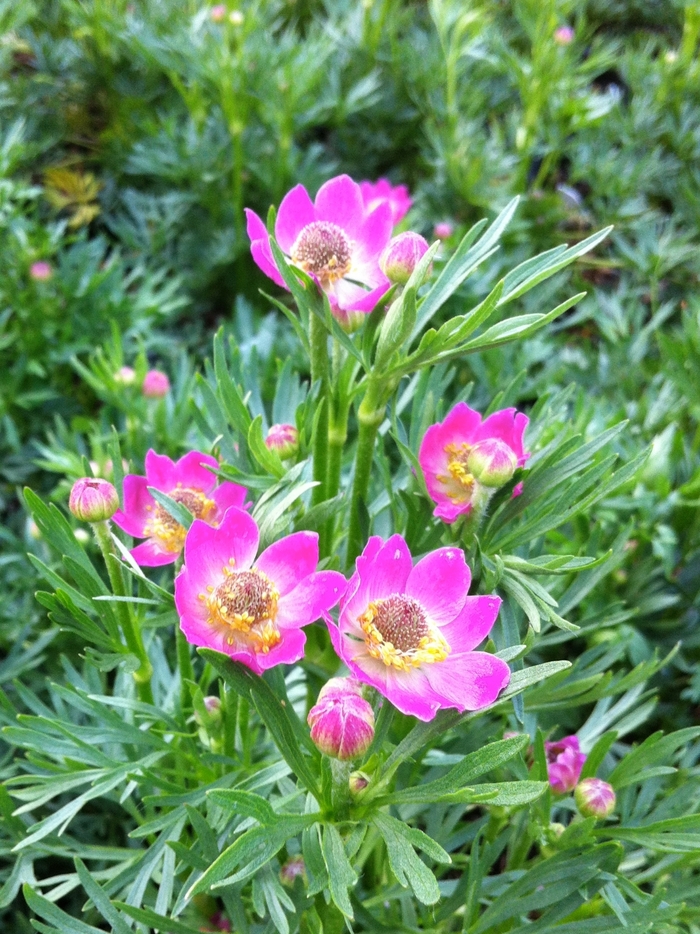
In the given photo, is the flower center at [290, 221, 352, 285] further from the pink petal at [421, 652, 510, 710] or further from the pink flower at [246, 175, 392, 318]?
the pink petal at [421, 652, 510, 710]

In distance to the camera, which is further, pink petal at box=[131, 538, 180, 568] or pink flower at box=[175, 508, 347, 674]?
pink petal at box=[131, 538, 180, 568]

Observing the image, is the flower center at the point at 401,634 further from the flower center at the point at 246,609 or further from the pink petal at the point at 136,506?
the pink petal at the point at 136,506

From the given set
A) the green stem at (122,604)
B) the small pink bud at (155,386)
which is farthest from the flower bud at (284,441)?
the small pink bud at (155,386)

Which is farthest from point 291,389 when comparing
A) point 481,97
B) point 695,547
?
point 481,97

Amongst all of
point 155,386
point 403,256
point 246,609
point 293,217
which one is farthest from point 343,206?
point 155,386

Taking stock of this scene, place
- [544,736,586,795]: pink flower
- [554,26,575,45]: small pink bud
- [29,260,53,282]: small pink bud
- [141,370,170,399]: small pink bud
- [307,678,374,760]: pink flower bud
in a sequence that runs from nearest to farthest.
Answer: [307,678,374,760]: pink flower bud
[544,736,586,795]: pink flower
[141,370,170,399]: small pink bud
[29,260,53,282]: small pink bud
[554,26,575,45]: small pink bud

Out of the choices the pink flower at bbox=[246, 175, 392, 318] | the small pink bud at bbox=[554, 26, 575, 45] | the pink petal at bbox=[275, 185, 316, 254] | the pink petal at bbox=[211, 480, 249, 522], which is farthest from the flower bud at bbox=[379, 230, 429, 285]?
the small pink bud at bbox=[554, 26, 575, 45]

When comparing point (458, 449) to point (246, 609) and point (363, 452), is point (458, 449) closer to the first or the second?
point (363, 452)
